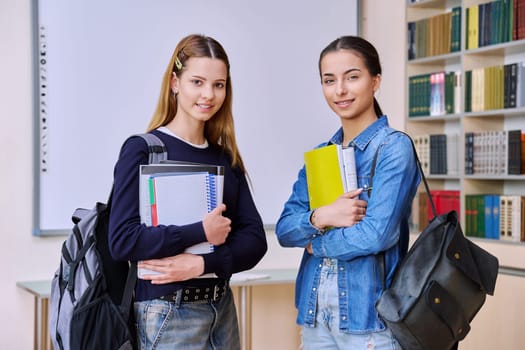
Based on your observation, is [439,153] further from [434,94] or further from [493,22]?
[493,22]

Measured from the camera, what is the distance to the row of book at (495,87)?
369cm

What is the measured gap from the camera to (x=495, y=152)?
380 centimetres

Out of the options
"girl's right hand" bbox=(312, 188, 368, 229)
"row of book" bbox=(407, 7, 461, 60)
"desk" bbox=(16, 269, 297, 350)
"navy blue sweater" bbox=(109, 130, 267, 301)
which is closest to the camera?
"navy blue sweater" bbox=(109, 130, 267, 301)

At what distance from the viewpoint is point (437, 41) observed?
417cm

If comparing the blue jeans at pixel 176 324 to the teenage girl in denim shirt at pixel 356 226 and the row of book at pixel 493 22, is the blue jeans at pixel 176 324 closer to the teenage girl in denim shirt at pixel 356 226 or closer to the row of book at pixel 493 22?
the teenage girl in denim shirt at pixel 356 226

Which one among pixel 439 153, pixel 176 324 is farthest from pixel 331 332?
pixel 439 153

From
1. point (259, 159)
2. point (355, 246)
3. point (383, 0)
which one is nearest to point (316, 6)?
point (383, 0)

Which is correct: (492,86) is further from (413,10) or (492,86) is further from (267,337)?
(267,337)

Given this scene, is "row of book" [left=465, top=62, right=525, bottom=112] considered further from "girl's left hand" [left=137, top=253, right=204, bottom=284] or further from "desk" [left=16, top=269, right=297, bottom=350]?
"girl's left hand" [left=137, top=253, right=204, bottom=284]

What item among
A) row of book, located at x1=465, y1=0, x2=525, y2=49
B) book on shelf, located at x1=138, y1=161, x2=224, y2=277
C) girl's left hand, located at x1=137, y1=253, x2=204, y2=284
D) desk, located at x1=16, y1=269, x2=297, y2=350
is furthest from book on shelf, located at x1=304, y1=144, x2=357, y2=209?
row of book, located at x1=465, y1=0, x2=525, y2=49

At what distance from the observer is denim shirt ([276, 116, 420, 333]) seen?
5.43 ft

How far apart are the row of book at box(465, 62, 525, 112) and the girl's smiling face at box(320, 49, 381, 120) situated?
7.14 ft

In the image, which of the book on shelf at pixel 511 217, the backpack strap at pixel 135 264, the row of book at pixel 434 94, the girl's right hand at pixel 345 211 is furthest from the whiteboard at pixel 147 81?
the girl's right hand at pixel 345 211

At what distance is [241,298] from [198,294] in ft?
6.89
